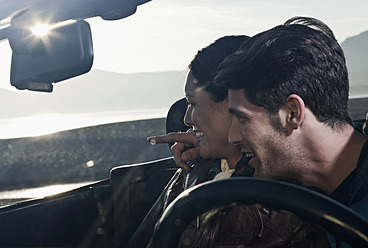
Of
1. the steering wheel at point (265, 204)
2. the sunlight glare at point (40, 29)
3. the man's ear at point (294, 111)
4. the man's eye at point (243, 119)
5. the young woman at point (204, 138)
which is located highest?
the sunlight glare at point (40, 29)

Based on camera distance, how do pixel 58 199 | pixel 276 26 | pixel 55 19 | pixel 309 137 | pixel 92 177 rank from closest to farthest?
pixel 309 137 → pixel 276 26 → pixel 55 19 → pixel 58 199 → pixel 92 177

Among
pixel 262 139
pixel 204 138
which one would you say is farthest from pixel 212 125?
pixel 262 139

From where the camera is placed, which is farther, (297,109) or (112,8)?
(112,8)

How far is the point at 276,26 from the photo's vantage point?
178 centimetres

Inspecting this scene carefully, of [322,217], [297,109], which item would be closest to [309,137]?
[297,109]

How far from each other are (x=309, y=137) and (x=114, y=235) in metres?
1.72

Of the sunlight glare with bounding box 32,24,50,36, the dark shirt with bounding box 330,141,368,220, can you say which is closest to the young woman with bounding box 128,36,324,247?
the dark shirt with bounding box 330,141,368,220

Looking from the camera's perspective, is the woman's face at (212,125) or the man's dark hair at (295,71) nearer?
the man's dark hair at (295,71)

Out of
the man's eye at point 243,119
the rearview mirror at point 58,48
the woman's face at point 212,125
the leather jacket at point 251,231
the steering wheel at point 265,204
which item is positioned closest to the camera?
the steering wheel at point 265,204

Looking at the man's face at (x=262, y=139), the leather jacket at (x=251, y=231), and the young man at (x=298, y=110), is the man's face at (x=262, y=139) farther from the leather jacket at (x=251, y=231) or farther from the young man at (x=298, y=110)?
the leather jacket at (x=251, y=231)

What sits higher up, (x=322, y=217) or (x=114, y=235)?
(x=322, y=217)

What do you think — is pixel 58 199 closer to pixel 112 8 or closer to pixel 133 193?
pixel 133 193

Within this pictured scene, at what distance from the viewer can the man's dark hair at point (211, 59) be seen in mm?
2492

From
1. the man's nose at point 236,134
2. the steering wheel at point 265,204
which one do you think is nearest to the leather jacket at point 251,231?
the man's nose at point 236,134
